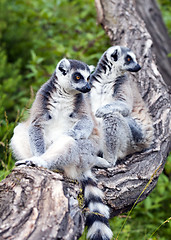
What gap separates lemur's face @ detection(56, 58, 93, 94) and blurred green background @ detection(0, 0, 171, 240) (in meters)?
2.39

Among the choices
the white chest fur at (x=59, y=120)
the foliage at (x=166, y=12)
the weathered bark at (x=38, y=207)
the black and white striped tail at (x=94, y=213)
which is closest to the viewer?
the weathered bark at (x=38, y=207)

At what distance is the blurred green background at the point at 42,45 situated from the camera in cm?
668

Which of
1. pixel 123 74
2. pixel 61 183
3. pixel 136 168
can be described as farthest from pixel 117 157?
pixel 61 183

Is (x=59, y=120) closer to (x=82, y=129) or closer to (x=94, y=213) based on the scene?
(x=82, y=129)

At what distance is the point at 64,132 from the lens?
3660 mm

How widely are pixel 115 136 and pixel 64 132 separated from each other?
963mm

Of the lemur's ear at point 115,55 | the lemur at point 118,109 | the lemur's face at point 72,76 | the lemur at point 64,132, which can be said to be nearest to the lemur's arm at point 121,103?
the lemur at point 118,109

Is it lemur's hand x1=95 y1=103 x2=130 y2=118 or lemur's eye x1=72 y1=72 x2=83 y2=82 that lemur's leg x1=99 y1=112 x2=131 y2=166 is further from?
lemur's eye x1=72 y1=72 x2=83 y2=82

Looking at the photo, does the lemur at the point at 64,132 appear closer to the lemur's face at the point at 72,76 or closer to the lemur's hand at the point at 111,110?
the lemur's face at the point at 72,76

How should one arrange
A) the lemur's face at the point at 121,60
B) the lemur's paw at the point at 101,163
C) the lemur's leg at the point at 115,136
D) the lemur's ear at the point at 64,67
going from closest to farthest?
the lemur's ear at the point at 64,67 < the lemur's paw at the point at 101,163 < the lemur's leg at the point at 115,136 < the lemur's face at the point at 121,60

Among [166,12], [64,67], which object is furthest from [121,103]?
[166,12]

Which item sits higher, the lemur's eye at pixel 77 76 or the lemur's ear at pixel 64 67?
the lemur's ear at pixel 64 67

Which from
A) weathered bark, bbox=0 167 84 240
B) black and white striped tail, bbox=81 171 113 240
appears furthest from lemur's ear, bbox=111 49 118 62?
weathered bark, bbox=0 167 84 240

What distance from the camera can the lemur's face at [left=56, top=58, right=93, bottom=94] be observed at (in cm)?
384
